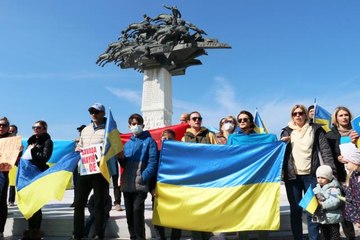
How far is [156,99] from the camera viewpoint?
21.9 meters

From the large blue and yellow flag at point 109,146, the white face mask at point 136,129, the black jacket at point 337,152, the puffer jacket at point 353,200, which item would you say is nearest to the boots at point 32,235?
the large blue and yellow flag at point 109,146

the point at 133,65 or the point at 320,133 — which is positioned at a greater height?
the point at 133,65

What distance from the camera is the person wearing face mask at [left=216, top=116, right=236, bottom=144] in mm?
5438

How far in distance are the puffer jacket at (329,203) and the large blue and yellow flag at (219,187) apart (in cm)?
47

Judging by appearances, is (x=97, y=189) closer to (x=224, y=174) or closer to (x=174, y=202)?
(x=174, y=202)

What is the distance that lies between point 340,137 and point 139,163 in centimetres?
255

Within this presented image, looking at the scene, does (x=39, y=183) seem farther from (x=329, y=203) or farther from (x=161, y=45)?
(x=161, y=45)

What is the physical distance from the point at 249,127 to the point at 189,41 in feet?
55.9

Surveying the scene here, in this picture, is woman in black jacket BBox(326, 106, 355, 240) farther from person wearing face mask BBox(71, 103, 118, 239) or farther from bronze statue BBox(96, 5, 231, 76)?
bronze statue BBox(96, 5, 231, 76)

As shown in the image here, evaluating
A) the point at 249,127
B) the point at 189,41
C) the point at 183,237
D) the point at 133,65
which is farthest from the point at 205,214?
the point at 133,65

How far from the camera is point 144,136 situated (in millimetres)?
4547

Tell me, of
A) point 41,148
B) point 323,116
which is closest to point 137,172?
point 41,148

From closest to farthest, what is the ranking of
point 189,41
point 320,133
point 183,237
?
1. point 320,133
2. point 183,237
3. point 189,41

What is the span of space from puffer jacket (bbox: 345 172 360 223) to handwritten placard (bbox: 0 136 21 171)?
13.5ft
